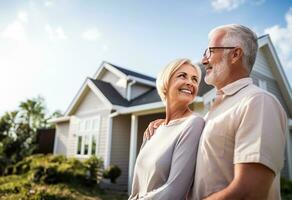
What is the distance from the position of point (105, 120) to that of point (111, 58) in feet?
17.8

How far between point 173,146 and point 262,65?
1187cm

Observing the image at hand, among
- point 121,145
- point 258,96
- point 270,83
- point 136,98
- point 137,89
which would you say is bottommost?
point 258,96

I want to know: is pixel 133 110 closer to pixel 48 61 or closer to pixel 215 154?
pixel 48 61

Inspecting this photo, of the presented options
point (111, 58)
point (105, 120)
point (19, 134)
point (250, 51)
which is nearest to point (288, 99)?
point (105, 120)

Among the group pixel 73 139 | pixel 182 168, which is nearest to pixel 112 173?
pixel 73 139

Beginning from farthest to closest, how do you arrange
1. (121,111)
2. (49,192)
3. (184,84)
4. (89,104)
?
(89,104) < (121,111) < (49,192) < (184,84)

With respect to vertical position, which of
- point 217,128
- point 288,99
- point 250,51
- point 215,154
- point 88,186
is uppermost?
point 288,99

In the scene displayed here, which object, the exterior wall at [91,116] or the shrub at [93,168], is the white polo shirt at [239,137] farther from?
the exterior wall at [91,116]

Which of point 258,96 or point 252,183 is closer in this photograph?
point 252,183

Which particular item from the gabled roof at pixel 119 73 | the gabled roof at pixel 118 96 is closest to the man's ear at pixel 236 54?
the gabled roof at pixel 118 96

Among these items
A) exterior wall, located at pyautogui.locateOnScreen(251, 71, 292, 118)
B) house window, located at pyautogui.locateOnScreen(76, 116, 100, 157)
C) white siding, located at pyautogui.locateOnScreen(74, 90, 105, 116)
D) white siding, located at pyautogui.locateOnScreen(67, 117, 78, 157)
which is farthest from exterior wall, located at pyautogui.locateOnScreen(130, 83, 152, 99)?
exterior wall, located at pyautogui.locateOnScreen(251, 71, 292, 118)

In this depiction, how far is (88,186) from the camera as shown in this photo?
36.0 ft

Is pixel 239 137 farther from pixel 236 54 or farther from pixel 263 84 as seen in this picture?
pixel 263 84

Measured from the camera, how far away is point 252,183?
43.0 inches
